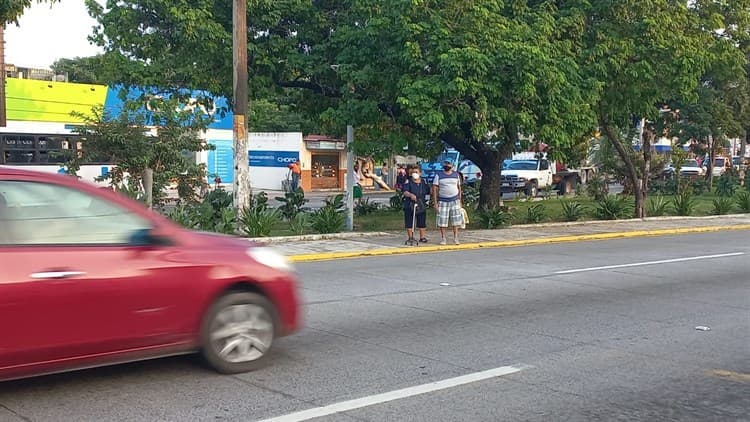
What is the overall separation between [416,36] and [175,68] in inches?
236

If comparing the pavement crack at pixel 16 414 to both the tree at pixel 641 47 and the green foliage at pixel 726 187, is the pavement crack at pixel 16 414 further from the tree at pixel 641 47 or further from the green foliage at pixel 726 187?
the green foliage at pixel 726 187

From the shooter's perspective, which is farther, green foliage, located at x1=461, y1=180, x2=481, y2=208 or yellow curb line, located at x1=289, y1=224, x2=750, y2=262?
green foliage, located at x1=461, y1=180, x2=481, y2=208

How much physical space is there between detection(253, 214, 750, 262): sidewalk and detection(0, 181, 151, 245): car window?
308 inches

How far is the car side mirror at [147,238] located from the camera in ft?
17.8

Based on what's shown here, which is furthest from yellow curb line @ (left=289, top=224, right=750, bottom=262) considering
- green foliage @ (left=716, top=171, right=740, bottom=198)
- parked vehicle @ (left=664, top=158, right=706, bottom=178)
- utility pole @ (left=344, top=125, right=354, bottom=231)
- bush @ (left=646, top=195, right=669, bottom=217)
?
parked vehicle @ (left=664, top=158, right=706, bottom=178)

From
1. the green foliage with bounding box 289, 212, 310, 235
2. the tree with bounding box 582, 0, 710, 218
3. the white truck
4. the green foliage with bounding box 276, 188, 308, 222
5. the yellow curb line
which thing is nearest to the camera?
the yellow curb line

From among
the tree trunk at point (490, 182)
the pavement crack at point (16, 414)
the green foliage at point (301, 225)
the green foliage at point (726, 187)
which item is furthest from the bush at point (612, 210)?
the pavement crack at point (16, 414)

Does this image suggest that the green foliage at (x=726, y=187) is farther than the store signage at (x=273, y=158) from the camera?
No

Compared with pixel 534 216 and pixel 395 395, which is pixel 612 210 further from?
pixel 395 395

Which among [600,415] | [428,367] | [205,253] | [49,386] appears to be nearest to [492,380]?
[428,367]

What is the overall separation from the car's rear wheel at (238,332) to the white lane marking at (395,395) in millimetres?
1083

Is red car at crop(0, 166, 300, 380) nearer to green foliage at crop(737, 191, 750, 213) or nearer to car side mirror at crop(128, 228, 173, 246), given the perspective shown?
car side mirror at crop(128, 228, 173, 246)

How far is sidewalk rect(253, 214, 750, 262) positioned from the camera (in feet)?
48.1

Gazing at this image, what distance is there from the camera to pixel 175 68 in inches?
711
